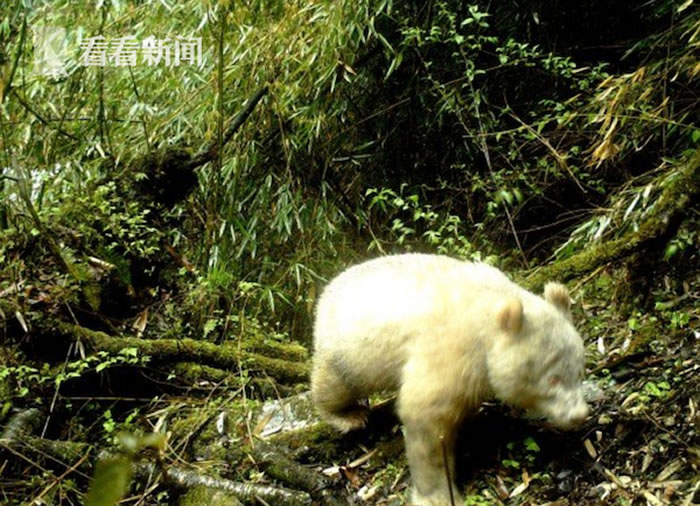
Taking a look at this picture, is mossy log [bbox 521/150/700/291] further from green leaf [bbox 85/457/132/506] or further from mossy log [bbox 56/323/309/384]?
green leaf [bbox 85/457/132/506]

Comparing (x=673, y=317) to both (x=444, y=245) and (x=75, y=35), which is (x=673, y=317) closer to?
(x=444, y=245)

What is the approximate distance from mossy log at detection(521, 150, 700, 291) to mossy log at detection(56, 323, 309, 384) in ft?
5.23

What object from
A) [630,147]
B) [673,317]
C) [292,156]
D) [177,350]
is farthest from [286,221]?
[673,317]

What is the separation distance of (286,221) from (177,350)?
1.95 m

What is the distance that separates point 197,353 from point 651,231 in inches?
110

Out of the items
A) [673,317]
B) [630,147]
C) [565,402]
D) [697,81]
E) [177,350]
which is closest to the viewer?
[565,402]

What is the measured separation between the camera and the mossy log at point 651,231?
3711 mm

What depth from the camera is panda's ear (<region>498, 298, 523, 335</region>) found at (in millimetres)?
2912

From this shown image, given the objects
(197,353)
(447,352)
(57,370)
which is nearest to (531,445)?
(447,352)

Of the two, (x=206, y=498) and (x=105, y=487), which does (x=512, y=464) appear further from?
(x=105, y=487)

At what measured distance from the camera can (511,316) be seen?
2.92m

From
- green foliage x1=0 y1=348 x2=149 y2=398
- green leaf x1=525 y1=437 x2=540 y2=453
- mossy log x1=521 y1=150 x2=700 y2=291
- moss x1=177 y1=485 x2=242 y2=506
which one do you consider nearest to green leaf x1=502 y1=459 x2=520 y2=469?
green leaf x1=525 y1=437 x2=540 y2=453

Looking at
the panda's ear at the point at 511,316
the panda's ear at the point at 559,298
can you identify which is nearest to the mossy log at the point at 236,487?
the panda's ear at the point at 511,316

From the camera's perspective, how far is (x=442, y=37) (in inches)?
230
